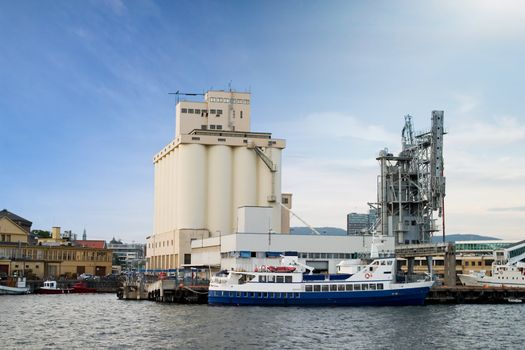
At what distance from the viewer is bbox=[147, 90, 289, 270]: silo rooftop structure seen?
135 metres

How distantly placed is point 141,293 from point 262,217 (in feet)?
79.7

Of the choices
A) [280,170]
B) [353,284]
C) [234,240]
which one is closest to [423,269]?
[280,170]

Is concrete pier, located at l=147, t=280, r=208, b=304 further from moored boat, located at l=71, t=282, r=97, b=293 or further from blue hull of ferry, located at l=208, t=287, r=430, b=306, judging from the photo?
moored boat, located at l=71, t=282, r=97, b=293

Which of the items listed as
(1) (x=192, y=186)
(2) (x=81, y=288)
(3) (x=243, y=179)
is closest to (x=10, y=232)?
(2) (x=81, y=288)

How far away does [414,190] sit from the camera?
150 metres

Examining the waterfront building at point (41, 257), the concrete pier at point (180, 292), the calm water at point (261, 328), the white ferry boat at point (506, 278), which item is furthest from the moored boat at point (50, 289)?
the white ferry boat at point (506, 278)

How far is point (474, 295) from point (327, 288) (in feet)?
90.3

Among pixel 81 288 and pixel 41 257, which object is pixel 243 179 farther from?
pixel 41 257

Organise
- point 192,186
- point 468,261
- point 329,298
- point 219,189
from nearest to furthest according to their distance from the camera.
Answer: point 329,298, point 192,186, point 219,189, point 468,261

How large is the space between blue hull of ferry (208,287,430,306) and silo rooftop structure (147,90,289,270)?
43.7 m

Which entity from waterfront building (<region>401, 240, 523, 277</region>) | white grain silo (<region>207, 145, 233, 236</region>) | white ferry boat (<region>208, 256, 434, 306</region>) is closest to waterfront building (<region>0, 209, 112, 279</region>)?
white grain silo (<region>207, 145, 233, 236</region>)

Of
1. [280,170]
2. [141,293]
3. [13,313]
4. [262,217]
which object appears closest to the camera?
[13,313]

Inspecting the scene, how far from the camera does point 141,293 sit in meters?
111

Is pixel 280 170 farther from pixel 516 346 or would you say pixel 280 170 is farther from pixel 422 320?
pixel 516 346
